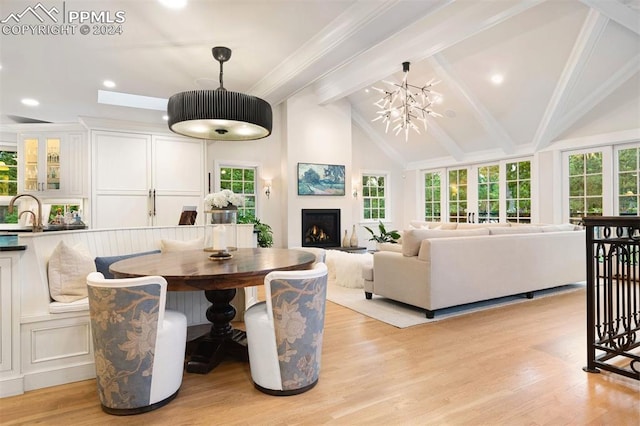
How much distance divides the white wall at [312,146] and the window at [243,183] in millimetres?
671

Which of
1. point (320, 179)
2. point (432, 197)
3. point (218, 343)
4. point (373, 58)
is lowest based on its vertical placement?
point (218, 343)

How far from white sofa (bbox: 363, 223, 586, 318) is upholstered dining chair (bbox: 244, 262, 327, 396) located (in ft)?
5.95

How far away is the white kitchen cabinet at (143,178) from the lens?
204 inches

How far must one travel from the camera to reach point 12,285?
219 centimetres

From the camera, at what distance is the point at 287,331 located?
6.80ft

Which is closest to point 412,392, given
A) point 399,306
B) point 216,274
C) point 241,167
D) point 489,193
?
point 216,274

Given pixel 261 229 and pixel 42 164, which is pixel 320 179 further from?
pixel 42 164

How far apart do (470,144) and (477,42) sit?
8.91 ft

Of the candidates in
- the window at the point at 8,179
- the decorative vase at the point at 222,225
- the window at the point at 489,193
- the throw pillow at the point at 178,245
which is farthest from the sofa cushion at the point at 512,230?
the window at the point at 8,179

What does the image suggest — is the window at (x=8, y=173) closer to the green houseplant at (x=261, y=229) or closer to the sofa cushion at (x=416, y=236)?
the green houseplant at (x=261, y=229)

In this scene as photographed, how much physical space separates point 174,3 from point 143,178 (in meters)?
3.42

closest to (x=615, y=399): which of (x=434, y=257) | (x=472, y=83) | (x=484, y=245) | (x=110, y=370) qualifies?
(x=434, y=257)

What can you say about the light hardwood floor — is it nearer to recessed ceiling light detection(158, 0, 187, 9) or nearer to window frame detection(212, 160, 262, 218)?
recessed ceiling light detection(158, 0, 187, 9)

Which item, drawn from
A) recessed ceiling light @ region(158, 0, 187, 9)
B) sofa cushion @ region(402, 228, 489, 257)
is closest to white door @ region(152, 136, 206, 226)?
recessed ceiling light @ region(158, 0, 187, 9)
